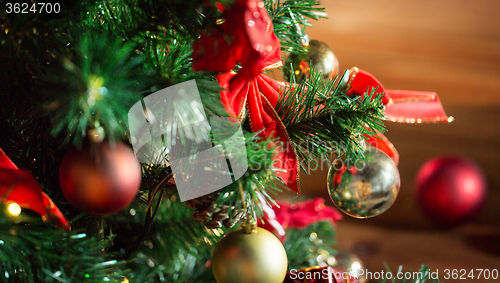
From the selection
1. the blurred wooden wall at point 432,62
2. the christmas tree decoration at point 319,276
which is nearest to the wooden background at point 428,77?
the blurred wooden wall at point 432,62

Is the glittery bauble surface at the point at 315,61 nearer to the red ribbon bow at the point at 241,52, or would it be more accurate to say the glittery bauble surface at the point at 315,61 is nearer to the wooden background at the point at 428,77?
the red ribbon bow at the point at 241,52

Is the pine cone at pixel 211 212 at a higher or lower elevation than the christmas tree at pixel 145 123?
lower

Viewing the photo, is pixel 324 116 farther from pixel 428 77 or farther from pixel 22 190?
pixel 428 77

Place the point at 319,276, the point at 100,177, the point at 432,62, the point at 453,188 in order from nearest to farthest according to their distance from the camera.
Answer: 1. the point at 100,177
2. the point at 319,276
3. the point at 453,188
4. the point at 432,62

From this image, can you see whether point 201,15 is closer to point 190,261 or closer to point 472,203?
point 190,261

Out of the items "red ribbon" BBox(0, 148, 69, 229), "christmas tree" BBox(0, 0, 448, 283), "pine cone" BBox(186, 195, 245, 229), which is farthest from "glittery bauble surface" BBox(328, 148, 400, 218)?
"red ribbon" BBox(0, 148, 69, 229)

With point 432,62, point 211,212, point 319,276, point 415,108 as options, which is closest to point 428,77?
point 432,62
